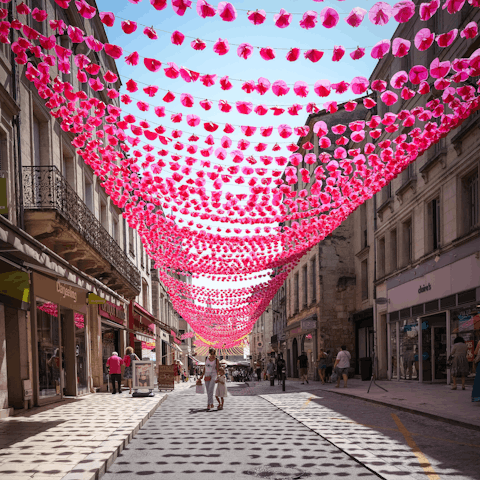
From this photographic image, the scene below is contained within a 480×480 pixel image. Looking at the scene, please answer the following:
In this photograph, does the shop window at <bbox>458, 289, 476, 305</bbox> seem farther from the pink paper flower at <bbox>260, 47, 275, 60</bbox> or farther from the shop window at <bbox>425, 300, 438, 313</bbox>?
the pink paper flower at <bbox>260, 47, 275, 60</bbox>

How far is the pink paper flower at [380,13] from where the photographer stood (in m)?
6.11

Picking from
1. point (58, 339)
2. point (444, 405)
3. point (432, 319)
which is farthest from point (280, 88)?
point (432, 319)

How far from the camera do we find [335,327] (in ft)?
108

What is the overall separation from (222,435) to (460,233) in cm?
1142

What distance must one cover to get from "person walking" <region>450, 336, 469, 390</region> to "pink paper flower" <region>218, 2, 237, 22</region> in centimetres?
1244

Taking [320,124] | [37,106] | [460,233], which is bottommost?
[460,233]

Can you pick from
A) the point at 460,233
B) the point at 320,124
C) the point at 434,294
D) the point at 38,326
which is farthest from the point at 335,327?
the point at 320,124

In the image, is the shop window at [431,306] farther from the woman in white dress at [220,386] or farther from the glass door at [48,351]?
the glass door at [48,351]

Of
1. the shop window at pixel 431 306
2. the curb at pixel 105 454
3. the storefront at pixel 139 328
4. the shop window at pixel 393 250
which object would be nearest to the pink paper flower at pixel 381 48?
the curb at pixel 105 454

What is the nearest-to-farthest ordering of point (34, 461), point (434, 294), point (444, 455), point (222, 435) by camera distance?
point (34, 461), point (444, 455), point (222, 435), point (434, 294)

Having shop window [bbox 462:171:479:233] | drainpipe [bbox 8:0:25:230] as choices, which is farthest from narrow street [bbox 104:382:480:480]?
shop window [bbox 462:171:479:233]

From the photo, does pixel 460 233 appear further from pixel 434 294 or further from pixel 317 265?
pixel 317 265

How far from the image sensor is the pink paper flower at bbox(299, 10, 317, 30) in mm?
6070

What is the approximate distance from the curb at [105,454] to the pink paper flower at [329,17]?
507 centimetres
